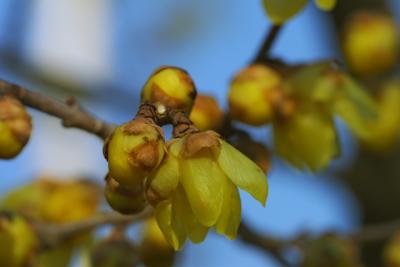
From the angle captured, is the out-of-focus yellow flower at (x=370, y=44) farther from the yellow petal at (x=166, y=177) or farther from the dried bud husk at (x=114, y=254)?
the yellow petal at (x=166, y=177)

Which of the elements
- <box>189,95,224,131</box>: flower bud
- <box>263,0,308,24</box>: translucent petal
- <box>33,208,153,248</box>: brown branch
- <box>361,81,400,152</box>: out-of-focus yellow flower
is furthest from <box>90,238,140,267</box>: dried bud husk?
<box>361,81,400,152</box>: out-of-focus yellow flower

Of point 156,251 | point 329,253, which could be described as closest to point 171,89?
point 156,251

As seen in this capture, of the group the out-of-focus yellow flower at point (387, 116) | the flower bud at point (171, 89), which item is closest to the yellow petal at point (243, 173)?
the flower bud at point (171, 89)

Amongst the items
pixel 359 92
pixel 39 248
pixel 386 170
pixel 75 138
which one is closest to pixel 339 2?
pixel 386 170

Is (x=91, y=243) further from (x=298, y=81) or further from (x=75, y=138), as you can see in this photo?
(x=75, y=138)

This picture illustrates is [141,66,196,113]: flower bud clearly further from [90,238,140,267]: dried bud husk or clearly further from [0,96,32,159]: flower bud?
[90,238,140,267]: dried bud husk

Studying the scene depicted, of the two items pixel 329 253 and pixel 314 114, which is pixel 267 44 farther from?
pixel 329 253
